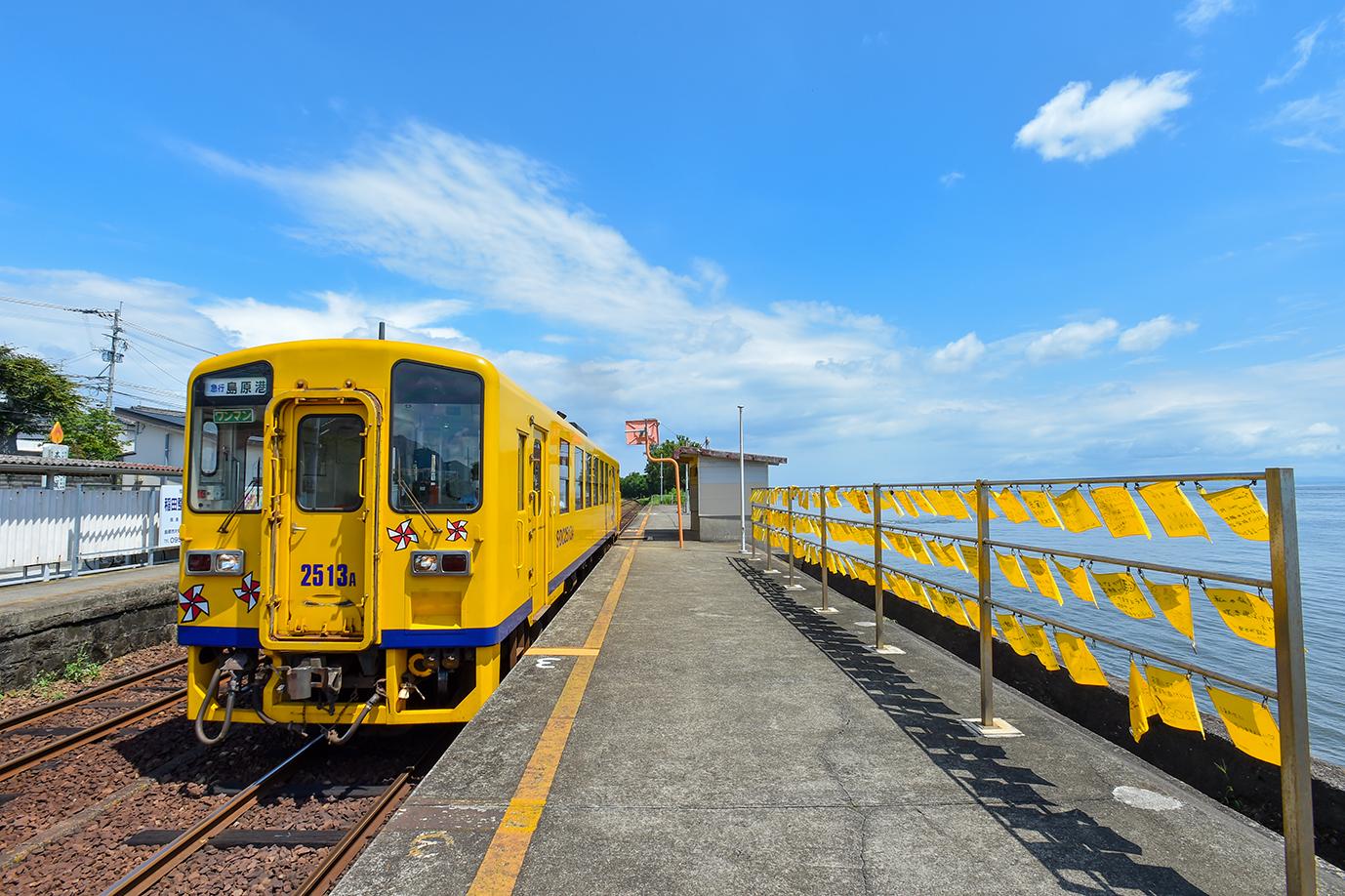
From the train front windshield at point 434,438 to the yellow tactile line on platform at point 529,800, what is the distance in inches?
58.1

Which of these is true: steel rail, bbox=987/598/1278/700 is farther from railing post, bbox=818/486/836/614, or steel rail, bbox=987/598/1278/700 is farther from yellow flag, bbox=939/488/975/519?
railing post, bbox=818/486/836/614

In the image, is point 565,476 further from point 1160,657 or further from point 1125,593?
point 1160,657

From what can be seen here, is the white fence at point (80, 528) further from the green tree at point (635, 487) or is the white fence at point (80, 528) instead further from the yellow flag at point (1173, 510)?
the green tree at point (635, 487)

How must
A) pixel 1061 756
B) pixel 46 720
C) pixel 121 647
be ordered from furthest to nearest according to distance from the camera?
pixel 121 647 < pixel 46 720 < pixel 1061 756

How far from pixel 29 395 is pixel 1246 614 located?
4410cm

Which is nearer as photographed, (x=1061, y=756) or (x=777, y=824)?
(x=777, y=824)

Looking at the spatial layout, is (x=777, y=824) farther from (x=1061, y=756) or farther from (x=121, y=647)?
(x=121, y=647)

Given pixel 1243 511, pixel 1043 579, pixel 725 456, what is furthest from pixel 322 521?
pixel 725 456

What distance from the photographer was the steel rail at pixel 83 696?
573 cm

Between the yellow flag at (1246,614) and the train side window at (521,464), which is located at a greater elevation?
the train side window at (521,464)

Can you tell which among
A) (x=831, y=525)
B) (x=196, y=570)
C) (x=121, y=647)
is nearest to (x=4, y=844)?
(x=196, y=570)

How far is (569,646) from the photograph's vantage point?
615 centimetres

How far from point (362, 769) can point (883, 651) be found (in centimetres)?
413

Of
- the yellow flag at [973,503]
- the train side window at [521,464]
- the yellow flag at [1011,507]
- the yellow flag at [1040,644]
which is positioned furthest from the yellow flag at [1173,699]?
the train side window at [521,464]
